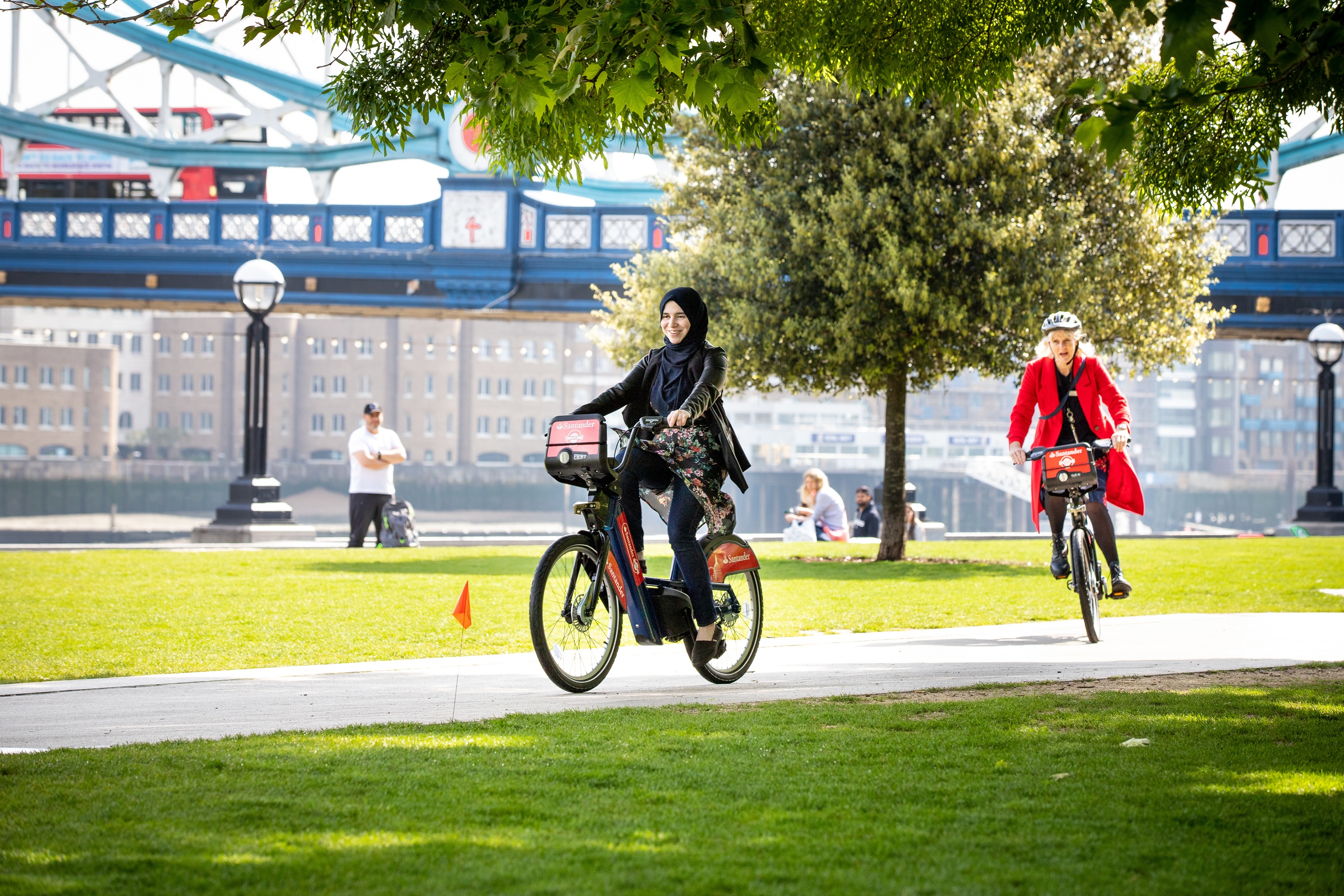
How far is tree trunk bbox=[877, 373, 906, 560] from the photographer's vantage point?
45.4 ft

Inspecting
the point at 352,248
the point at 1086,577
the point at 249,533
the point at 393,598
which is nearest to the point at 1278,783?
the point at 1086,577

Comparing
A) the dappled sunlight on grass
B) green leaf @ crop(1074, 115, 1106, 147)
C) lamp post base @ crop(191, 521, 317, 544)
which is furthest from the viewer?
lamp post base @ crop(191, 521, 317, 544)

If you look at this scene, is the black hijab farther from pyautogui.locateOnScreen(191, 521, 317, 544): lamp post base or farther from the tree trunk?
pyautogui.locateOnScreen(191, 521, 317, 544): lamp post base

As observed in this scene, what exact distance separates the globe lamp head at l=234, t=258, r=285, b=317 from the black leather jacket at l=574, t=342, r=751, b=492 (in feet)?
44.2

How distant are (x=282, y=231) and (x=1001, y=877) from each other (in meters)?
27.5

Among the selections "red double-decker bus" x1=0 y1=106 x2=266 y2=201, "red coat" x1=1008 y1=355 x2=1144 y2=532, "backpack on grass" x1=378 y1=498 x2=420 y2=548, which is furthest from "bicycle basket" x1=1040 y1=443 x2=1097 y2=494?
"red double-decker bus" x1=0 y1=106 x2=266 y2=201

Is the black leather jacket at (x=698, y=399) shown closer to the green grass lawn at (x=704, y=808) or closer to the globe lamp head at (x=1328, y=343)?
the green grass lawn at (x=704, y=808)

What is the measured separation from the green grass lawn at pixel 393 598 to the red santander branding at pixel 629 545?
1839 millimetres

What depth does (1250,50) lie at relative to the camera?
21.5ft

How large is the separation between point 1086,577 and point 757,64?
3728mm

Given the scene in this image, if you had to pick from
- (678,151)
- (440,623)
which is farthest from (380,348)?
(440,623)

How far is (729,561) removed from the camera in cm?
572

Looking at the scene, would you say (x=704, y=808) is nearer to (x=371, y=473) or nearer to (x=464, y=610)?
(x=464, y=610)

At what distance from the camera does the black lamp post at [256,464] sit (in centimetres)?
1747
